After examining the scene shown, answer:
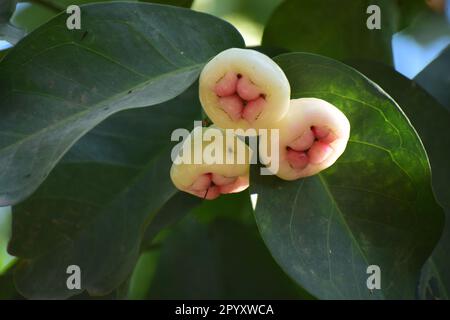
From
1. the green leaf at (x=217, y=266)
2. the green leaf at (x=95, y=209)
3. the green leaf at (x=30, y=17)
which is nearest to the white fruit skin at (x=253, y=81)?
the green leaf at (x=95, y=209)

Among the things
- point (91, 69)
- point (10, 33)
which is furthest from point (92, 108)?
point (10, 33)

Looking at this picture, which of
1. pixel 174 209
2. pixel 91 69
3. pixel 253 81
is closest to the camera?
pixel 253 81

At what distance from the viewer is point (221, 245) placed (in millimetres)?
1952

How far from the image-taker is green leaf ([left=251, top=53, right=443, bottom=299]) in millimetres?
1181

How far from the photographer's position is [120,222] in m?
1.47

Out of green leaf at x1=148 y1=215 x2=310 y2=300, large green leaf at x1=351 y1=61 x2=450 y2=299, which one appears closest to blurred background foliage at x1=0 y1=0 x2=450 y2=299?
green leaf at x1=148 y1=215 x2=310 y2=300

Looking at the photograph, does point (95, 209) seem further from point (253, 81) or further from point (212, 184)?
point (253, 81)

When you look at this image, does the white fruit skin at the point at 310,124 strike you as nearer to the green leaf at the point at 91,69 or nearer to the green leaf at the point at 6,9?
the green leaf at the point at 91,69

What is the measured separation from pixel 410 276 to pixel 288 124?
328 millimetres

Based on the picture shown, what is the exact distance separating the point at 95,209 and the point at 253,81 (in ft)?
1.78

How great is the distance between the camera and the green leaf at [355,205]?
1.18m

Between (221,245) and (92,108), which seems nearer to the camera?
(92,108)
